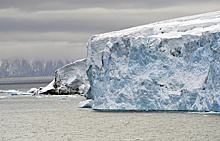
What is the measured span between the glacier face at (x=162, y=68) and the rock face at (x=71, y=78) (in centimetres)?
843

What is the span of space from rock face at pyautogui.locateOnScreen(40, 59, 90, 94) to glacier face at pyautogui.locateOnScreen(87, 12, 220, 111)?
8430mm

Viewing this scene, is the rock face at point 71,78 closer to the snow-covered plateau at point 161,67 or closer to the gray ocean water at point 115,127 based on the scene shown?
the snow-covered plateau at point 161,67

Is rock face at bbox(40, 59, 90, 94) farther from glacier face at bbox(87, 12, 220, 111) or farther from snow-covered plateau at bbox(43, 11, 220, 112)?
glacier face at bbox(87, 12, 220, 111)

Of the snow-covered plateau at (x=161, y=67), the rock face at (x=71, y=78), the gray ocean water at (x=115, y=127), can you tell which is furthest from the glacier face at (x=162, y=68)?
the rock face at (x=71, y=78)

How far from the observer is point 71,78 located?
2331 centimetres

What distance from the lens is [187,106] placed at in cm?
1238

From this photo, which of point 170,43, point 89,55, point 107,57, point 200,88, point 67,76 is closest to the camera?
point 200,88

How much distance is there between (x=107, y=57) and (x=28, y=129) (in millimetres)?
4554

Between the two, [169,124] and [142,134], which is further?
[169,124]

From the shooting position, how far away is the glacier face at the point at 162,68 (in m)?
12.2

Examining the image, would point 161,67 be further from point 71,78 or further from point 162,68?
point 71,78

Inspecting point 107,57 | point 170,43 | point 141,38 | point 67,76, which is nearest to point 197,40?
point 170,43

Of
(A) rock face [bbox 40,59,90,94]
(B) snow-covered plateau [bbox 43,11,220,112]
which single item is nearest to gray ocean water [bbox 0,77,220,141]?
(B) snow-covered plateau [bbox 43,11,220,112]

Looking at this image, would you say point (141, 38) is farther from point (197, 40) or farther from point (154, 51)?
point (197, 40)
